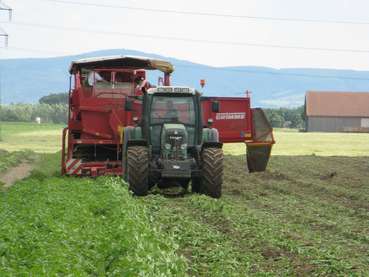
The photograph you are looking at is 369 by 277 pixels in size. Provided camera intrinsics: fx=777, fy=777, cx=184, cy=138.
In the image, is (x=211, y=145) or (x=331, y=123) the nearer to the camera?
(x=211, y=145)

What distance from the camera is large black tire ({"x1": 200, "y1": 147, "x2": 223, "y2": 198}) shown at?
18078 mm

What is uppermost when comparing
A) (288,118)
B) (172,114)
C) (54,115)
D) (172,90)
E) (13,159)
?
(172,90)

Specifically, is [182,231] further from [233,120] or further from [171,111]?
[233,120]

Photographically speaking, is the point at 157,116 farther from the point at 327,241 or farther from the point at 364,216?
the point at 327,241

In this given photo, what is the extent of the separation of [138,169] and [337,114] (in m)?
98.1

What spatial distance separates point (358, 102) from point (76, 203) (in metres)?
→ 104

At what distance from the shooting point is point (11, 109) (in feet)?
416

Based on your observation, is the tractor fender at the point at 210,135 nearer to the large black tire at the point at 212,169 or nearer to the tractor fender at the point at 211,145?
the tractor fender at the point at 211,145

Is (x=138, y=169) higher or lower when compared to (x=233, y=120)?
lower

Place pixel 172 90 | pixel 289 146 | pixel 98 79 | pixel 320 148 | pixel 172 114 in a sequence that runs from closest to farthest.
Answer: pixel 172 90
pixel 172 114
pixel 98 79
pixel 320 148
pixel 289 146

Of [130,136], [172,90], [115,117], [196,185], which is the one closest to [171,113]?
[172,90]

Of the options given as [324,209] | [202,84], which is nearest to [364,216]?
[324,209]

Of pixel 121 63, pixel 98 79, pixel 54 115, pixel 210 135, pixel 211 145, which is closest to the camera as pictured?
pixel 211 145

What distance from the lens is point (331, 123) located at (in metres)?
113
